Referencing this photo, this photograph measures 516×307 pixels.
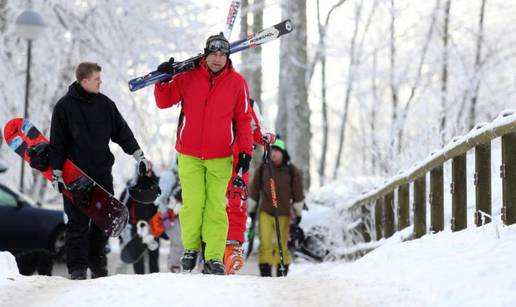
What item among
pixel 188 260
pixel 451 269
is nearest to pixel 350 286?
pixel 451 269

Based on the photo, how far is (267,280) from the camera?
660cm

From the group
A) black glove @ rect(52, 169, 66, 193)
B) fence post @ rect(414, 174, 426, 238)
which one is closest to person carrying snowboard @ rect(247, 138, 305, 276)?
fence post @ rect(414, 174, 426, 238)

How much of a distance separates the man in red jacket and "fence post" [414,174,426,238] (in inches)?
88.1

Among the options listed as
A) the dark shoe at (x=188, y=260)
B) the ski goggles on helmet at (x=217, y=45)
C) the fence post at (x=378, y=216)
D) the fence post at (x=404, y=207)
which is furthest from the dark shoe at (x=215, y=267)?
the fence post at (x=378, y=216)

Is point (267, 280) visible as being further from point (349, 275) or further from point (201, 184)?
point (201, 184)

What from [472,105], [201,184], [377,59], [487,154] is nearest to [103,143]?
[201,184]

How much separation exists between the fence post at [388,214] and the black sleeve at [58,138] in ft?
15.1

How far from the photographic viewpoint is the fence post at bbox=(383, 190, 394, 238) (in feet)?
37.0

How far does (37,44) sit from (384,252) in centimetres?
1292

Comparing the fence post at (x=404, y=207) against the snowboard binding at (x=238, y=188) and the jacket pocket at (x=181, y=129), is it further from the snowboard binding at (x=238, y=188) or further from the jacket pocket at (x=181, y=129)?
the jacket pocket at (x=181, y=129)

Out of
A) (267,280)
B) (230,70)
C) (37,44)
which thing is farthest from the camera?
(37,44)

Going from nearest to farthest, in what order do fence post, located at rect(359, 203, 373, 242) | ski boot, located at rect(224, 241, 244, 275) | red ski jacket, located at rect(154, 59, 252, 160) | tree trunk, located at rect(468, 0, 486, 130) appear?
red ski jacket, located at rect(154, 59, 252, 160) → ski boot, located at rect(224, 241, 244, 275) → fence post, located at rect(359, 203, 373, 242) → tree trunk, located at rect(468, 0, 486, 130)

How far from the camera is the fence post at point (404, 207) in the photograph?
1031cm

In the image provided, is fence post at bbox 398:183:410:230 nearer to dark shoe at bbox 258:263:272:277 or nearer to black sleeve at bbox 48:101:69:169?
dark shoe at bbox 258:263:272:277
